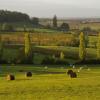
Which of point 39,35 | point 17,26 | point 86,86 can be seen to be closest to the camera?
point 86,86

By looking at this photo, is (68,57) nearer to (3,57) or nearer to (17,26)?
(3,57)

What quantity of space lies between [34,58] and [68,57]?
10576 mm

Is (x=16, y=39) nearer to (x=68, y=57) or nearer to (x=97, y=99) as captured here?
(x=68, y=57)

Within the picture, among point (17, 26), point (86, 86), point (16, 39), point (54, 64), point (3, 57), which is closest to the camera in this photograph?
point (86, 86)

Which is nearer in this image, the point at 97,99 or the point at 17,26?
the point at 97,99

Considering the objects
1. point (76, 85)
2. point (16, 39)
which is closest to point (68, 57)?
point (16, 39)

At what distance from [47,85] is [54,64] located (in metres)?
57.5

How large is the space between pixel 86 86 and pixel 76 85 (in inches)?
43.7

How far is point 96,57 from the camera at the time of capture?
352 feet

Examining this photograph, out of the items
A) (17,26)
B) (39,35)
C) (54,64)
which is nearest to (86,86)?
(54,64)

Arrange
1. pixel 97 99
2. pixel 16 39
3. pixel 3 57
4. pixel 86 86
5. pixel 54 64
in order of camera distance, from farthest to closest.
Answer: pixel 16 39
pixel 3 57
pixel 54 64
pixel 86 86
pixel 97 99

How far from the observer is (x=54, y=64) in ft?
318

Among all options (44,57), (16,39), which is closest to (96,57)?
(44,57)

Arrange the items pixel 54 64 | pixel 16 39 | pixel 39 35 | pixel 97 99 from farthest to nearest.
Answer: pixel 39 35
pixel 16 39
pixel 54 64
pixel 97 99
